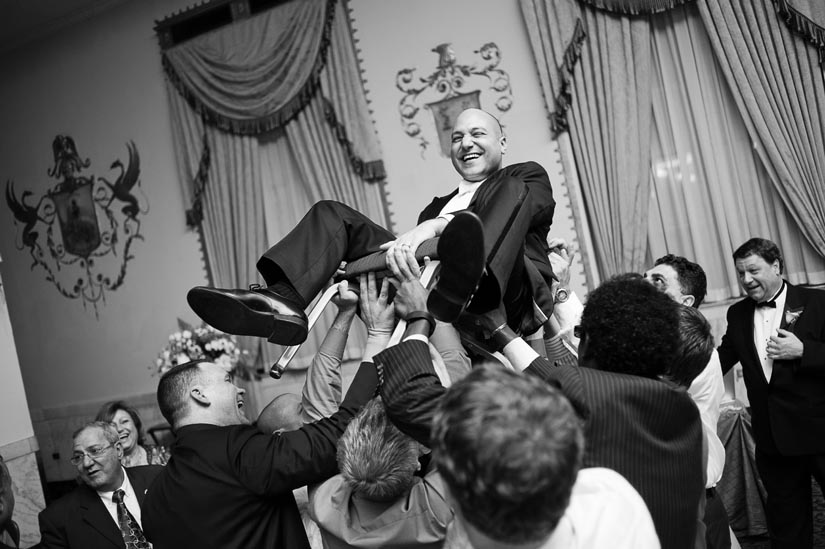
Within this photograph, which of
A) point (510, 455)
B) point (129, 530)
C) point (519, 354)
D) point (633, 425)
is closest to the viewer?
point (510, 455)

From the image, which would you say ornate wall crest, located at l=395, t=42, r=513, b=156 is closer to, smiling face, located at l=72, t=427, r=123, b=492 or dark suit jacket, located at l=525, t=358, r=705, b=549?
smiling face, located at l=72, t=427, r=123, b=492

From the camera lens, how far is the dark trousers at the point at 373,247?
196 centimetres

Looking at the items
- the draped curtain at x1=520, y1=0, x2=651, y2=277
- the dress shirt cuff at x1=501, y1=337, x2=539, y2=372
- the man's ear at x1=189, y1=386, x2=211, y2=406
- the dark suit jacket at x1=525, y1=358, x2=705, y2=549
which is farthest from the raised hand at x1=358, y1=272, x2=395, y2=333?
Result: the draped curtain at x1=520, y1=0, x2=651, y2=277

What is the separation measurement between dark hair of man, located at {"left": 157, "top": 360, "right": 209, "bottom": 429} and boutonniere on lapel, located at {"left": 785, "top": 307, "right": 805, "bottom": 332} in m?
2.74

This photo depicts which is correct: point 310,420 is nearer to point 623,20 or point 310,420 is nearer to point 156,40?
point 623,20

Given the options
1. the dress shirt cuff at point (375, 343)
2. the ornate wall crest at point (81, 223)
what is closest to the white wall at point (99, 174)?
the ornate wall crest at point (81, 223)

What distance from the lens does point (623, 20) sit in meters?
5.16

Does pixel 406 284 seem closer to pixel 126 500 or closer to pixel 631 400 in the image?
pixel 631 400

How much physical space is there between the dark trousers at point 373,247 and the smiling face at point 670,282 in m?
1.10

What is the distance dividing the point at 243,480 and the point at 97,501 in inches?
50.2

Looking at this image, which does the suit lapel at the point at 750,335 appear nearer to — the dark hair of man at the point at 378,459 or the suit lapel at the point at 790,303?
the suit lapel at the point at 790,303

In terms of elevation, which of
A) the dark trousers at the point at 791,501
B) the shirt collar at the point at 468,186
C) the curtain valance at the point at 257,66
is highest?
the curtain valance at the point at 257,66

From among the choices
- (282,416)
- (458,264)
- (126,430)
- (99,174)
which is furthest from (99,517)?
(99,174)

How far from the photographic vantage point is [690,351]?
76.6 inches
